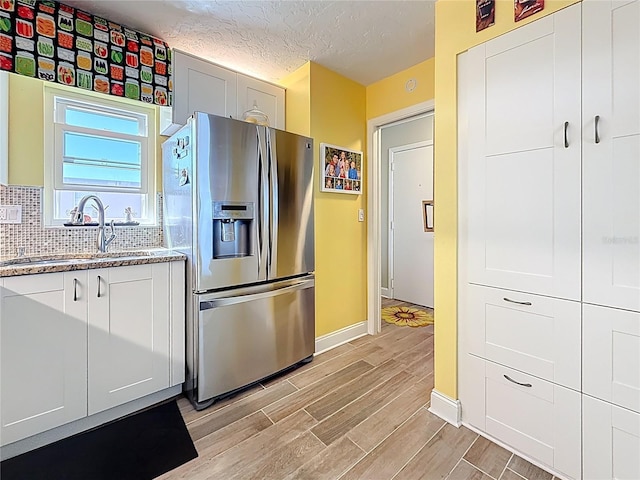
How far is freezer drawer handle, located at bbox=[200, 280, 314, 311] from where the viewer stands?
187cm

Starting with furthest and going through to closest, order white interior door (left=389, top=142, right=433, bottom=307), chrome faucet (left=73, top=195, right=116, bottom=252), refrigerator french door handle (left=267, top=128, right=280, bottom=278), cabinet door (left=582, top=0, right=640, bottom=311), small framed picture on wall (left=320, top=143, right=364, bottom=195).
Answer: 1. white interior door (left=389, top=142, right=433, bottom=307)
2. small framed picture on wall (left=320, top=143, right=364, bottom=195)
3. refrigerator french door handle (left=267, top=128, right=280, bottom=278)
4. chrome faucet (left=73, top=195, right=116, bottom=252)
5. cabinet door (left=582, top=0, right=640, bottom=311)

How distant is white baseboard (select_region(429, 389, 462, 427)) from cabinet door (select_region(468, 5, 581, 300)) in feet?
2.41

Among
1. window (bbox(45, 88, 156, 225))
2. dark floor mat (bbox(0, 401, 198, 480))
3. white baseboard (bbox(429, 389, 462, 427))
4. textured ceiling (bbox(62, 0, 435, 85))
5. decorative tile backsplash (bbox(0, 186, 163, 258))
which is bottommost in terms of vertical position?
dark floor mat (bbox(0, 401, 198, 480))

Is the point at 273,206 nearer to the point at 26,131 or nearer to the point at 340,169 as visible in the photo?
the point at 340,169

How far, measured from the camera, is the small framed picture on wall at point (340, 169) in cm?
267

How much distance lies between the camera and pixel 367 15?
78.4 inches

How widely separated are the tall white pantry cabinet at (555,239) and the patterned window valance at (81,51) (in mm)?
2109

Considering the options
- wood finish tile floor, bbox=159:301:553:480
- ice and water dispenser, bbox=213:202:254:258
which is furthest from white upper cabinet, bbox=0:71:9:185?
wood finish tile floor, bbox=159:301:553:480

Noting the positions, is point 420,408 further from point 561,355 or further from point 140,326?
point 140,326

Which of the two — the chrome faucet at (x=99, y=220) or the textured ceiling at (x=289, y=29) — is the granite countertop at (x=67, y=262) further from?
the textured ceiling at (x=289, y=29)

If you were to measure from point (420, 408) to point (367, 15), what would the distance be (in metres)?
2.58

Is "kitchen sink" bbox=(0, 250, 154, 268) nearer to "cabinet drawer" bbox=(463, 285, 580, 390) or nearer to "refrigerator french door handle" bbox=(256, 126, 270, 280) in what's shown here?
"refrigerator french door handle" bbox=(256, 126, 270, 280)

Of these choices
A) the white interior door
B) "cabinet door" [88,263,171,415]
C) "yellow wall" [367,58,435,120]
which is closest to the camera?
"cabinet door" [88,263,171,415]

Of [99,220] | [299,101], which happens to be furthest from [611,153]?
[99,220]
